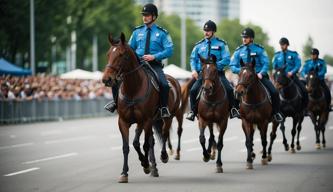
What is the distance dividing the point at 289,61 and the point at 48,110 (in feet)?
60.3

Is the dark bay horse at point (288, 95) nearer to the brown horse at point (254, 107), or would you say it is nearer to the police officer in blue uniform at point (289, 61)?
the police officer in blue uniform at point (289, 61)

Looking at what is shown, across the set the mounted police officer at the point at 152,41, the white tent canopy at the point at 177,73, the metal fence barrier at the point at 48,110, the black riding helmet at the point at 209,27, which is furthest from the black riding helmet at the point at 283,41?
the white tent canopy at the point at 177,73

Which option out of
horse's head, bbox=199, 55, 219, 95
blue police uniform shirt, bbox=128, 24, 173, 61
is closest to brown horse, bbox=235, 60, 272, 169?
horse's head, bbox=199, 55, 219, 95

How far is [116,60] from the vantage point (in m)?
14.0

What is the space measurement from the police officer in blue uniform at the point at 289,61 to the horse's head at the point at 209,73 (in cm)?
567

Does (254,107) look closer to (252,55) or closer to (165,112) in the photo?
(252,55)

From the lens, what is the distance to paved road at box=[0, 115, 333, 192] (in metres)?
13.6

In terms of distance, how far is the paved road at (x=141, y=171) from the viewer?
13.6 metres

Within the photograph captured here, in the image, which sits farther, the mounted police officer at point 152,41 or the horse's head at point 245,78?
the horse's head at point 245,78

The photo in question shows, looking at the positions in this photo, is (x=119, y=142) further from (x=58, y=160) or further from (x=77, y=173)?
(x=77, y=173)

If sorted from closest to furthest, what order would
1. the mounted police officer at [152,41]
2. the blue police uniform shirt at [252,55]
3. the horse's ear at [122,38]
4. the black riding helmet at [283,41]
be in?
1. the horse's ear at [122,38]
2. the mounted police officer at [152,41]
3. the blue police uniform shirt at [252,55]
4. the black riding helmet at [283,41]

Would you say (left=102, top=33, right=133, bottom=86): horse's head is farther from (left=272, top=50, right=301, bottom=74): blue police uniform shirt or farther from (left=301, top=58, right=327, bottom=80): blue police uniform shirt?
(left=301, top=58, right=327, bottom=80): blue police uniform shirt

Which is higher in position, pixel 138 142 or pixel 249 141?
pixel 138 142

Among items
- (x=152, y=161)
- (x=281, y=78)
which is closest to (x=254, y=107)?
(x=152, y=161)
